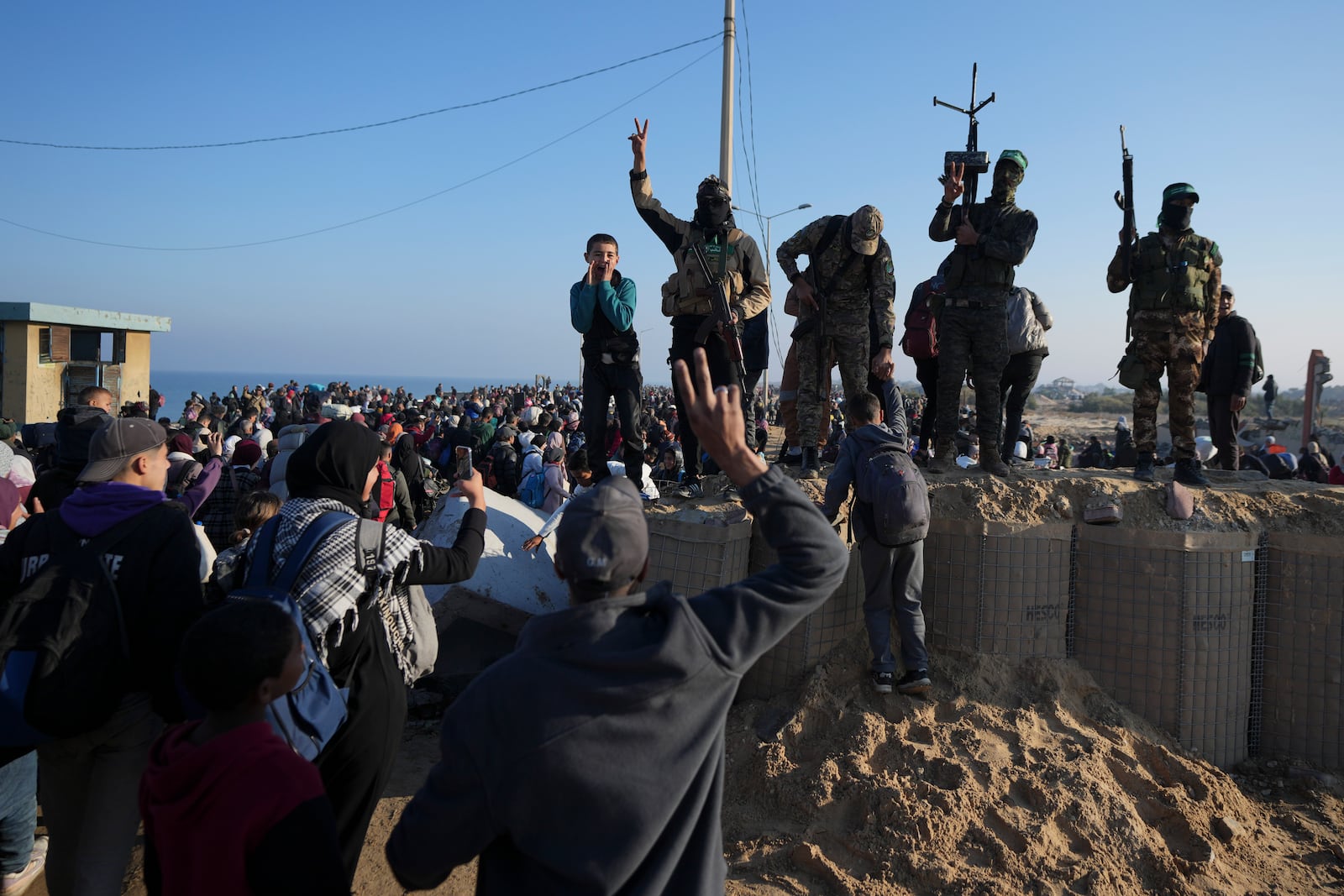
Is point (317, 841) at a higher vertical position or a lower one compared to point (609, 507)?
lower

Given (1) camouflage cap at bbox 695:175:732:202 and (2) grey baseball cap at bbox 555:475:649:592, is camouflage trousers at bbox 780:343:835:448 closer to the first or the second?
(1) camouflage cap at bbox 695:175:732:202

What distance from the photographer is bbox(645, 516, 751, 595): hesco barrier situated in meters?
5.05

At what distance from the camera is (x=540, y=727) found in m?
1.59

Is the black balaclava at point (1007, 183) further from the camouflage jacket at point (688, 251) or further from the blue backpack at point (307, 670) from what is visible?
the blue backpack at point (307, 670)

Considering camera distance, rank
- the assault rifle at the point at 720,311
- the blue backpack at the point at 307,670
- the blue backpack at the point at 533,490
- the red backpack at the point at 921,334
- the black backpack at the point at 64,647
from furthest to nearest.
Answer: the blue backpack at the point at 533,490, the red backpack at the point at 921,334, the assault rifle at the point at 720,311, the black backpack at the point at 64,647, the blue backpack at the point at 307,670

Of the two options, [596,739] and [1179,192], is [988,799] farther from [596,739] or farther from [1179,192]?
[1179,192]

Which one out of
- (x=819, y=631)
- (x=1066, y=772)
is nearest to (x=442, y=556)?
(x=819, y=631)

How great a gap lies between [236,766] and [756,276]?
194 inches

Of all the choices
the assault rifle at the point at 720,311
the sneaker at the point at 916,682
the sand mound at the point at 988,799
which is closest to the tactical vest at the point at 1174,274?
the sand mound at the point at 988,799

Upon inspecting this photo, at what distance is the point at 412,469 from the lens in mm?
7398

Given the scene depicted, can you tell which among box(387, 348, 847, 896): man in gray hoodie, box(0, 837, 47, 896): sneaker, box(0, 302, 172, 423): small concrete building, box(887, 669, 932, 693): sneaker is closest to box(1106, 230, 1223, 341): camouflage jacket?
box(887, 669, 932, 693): sneaker

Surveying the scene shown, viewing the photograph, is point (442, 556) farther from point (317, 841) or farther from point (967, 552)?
point (967, 552)

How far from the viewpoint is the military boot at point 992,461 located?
19.1 ft

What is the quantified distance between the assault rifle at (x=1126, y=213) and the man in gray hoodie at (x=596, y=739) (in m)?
5.54
